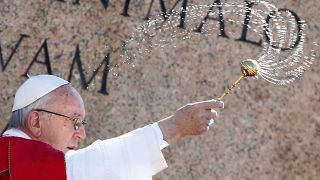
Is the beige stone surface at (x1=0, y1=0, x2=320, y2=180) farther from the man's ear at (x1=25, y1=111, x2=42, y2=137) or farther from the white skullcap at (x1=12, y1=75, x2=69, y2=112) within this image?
the man's ear at (x1=25, y1=111, x2=42, y2=137)

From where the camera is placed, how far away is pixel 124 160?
383 centimetres

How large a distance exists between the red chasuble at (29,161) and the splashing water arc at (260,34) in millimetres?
1286

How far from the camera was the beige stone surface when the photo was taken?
15.9 feet

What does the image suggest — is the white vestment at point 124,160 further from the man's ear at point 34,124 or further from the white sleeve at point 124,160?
the man's ear at point 34,124

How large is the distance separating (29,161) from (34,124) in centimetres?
28

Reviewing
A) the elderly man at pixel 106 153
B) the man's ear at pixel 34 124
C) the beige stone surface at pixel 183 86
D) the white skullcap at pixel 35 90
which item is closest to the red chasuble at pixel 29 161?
the elderly man at pixel 106 153

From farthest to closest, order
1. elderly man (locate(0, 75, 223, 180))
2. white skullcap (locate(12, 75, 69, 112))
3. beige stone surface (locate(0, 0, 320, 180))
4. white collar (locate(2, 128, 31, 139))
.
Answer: beige stone surface (locate(0, 0, 320, 180)) < white skullcap (locate(12, 75, 69, 112)) < white collar (locate(2, 128, 31, 139)) < elderly man (locate(0, 75, 223, 180))

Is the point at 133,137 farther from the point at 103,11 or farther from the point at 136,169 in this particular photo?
the point at 103,11

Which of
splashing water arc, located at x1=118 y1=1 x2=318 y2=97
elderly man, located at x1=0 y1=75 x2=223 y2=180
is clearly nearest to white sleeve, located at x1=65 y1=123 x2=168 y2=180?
elderly man, located at x1=0 y1=75 x2=223 y2=180

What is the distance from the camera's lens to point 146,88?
201 inches

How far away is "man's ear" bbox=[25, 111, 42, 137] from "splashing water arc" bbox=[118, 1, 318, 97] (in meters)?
1.06

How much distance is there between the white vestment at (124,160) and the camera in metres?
3.82

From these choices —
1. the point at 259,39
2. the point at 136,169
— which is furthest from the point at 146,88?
the point at 136,169

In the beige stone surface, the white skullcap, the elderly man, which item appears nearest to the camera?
the elderly man
